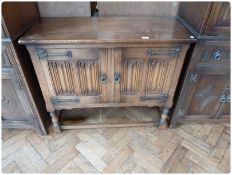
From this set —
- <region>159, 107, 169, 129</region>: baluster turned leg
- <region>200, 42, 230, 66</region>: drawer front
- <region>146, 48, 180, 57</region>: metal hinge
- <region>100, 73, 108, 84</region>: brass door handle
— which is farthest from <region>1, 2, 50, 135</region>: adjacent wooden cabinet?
<region>200, 42, 230, 66</region>: drawer front

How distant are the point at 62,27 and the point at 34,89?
1.33 feet

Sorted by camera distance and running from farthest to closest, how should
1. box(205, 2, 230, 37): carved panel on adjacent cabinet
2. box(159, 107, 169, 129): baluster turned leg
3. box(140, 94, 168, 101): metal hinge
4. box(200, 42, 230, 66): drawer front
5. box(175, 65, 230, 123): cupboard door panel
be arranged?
1. box(159, 107, 169, 129): baluster turned leg
2. box(140, 94, 168, 101): metal hinge
3. box(175, 65, 230, 123): cupboard door panel
4. box(200, 42, 230, 66): drawer front
5. box(205, 2, 230, 37): carved panel on adjacent cabinet

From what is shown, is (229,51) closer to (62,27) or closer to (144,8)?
(144,8)

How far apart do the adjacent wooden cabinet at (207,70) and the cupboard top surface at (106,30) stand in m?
0.08

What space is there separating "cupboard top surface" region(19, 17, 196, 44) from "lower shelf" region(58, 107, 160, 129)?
0.65 meters

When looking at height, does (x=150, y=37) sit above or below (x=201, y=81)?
above

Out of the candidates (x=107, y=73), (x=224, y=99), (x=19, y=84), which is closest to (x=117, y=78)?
(x=107, y=73)

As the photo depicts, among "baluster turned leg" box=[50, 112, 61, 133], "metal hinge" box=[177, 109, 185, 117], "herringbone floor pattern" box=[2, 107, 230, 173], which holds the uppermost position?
"metal hinge" box=[177, 109, 185, 117]

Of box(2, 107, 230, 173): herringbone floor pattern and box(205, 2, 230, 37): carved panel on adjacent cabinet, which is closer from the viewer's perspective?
box(205, 2, 230, 37): carved panel on adjacent cabinet

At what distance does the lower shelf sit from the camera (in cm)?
127

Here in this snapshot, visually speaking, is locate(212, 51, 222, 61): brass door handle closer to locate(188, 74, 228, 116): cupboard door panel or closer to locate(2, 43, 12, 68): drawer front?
locate(188, 74, 228, 116): cupboard door panel

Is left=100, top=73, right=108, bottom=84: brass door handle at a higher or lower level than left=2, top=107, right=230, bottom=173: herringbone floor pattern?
higher

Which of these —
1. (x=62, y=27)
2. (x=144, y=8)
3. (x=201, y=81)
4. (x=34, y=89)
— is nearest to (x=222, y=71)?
(x=201, y=81)

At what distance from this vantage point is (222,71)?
0.97 metres
